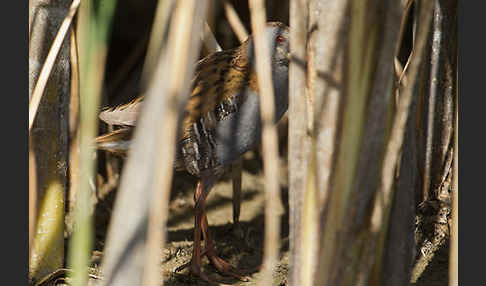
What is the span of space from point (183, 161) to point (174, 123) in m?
1.68

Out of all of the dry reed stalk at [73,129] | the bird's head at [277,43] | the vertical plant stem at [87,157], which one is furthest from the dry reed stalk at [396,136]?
the dry reed stalk at [73,129]

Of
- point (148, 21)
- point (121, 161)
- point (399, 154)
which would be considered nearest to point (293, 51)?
point (399, 154)

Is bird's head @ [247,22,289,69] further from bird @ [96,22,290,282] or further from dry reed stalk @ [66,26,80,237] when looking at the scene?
dry reed stalk @ [66,26,80,237]

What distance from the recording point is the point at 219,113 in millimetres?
2688

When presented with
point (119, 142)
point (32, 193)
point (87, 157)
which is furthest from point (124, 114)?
point (87, 157)

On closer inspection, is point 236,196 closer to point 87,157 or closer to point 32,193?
point 32,193

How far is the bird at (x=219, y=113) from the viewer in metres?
2.69

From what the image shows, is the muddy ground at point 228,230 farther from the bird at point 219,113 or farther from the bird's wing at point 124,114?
the bird's wing at point 124,114

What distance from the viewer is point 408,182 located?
1657mm

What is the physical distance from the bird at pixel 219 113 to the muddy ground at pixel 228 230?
0.48 feet

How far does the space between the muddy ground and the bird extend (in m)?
0.15

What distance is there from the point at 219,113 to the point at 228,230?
0.93 meters

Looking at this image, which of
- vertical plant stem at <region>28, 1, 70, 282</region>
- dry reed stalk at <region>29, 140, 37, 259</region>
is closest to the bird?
vertical plant stem at <region>28, 1, 70, 282</region>

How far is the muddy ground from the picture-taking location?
9.13ft
